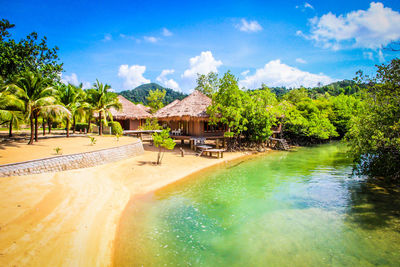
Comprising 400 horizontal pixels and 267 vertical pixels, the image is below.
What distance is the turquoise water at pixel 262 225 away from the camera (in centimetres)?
546

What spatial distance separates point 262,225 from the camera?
7.10m

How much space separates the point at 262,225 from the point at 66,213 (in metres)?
Answer: 6.34

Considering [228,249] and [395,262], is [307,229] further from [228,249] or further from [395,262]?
[228,249]

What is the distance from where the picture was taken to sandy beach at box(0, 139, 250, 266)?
4684 mm

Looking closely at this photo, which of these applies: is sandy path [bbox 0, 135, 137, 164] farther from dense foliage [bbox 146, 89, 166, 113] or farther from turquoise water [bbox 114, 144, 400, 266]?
dense foliage [bbox 146, 89, 166, 113]

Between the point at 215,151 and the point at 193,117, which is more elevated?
the point at 193,117

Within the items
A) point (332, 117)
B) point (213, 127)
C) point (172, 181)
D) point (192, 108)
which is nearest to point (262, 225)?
point (172, 181)

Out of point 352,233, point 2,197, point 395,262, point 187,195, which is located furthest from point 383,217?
point 2,197

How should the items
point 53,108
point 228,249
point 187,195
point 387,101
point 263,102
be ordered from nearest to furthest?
point 228,249 → point 387,101 → point 187,195 → point 53,108 → point 263,102

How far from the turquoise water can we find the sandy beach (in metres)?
0.60

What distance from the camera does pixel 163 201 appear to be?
8633mm

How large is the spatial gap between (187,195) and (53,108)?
441 inches

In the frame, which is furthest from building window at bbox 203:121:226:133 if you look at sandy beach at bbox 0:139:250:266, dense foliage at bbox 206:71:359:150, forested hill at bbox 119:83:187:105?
forested hill at bbox 119:83:187:105

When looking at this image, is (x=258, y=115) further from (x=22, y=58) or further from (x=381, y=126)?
(x=22, y=58)
